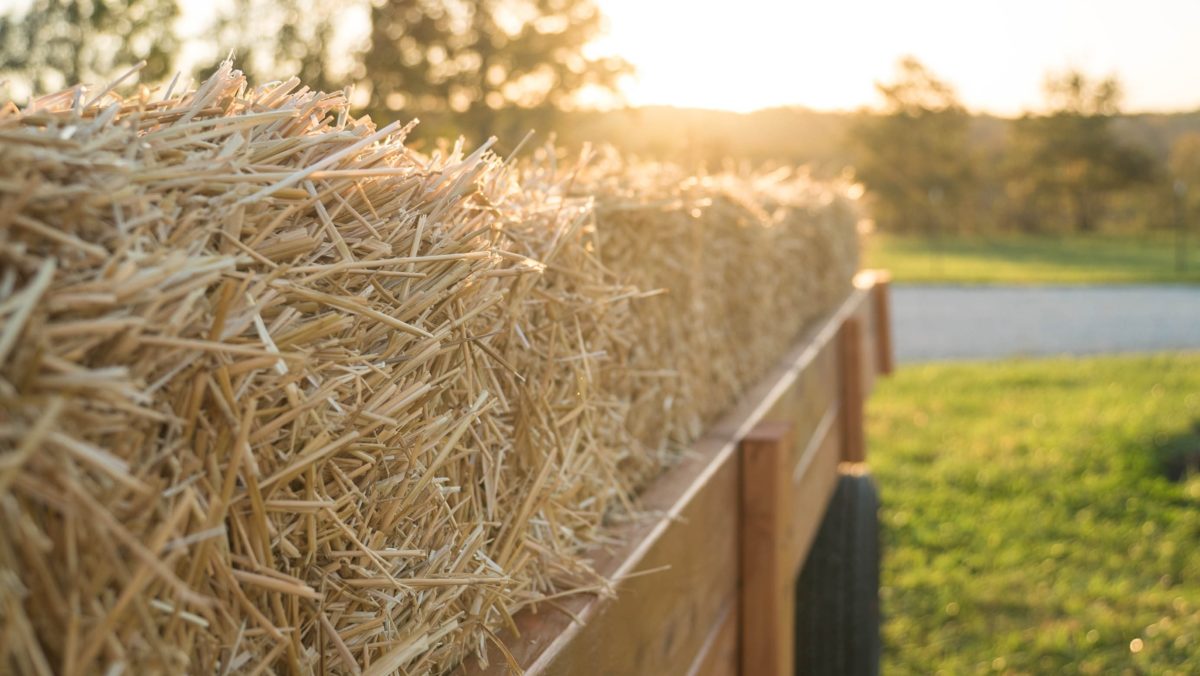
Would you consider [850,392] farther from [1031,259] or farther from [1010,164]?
[1010,164]

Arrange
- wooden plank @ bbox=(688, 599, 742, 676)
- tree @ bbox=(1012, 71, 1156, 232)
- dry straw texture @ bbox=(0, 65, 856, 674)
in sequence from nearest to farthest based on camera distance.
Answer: dry straw texture @ bbox=(0, 65, 856, 674), wooden plank @ bbox=(688, 599, 742, 676), tree @ bbox=(1012, 71, 1156, 232)

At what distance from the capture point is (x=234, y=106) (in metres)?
1.09

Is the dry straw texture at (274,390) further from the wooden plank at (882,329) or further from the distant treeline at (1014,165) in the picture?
the distant treeline at (1014,165)

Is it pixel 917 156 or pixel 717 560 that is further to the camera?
pixel 917 156

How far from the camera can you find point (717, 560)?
91.7 inches

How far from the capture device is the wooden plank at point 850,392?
4.98 meters

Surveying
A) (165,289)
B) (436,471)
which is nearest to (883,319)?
(436,471)

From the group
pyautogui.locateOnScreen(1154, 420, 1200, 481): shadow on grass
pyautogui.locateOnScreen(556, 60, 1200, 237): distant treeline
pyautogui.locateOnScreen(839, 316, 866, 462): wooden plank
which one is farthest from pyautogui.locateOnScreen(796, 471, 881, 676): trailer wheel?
pyautogui.locateOnScreen(556, 60, 1200, 237): distant treeline

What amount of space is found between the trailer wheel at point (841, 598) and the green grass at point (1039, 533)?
610 mm

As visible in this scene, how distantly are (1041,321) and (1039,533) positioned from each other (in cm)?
1131

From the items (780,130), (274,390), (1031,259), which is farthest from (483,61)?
(780,130)

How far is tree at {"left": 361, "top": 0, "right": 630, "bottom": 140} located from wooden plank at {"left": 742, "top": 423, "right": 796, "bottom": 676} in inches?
372

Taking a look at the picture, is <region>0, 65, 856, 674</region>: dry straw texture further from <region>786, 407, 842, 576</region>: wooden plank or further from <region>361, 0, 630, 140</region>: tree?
<region>361, 0, 630, 140</region>: tree

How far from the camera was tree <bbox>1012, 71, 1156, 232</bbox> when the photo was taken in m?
48.3
